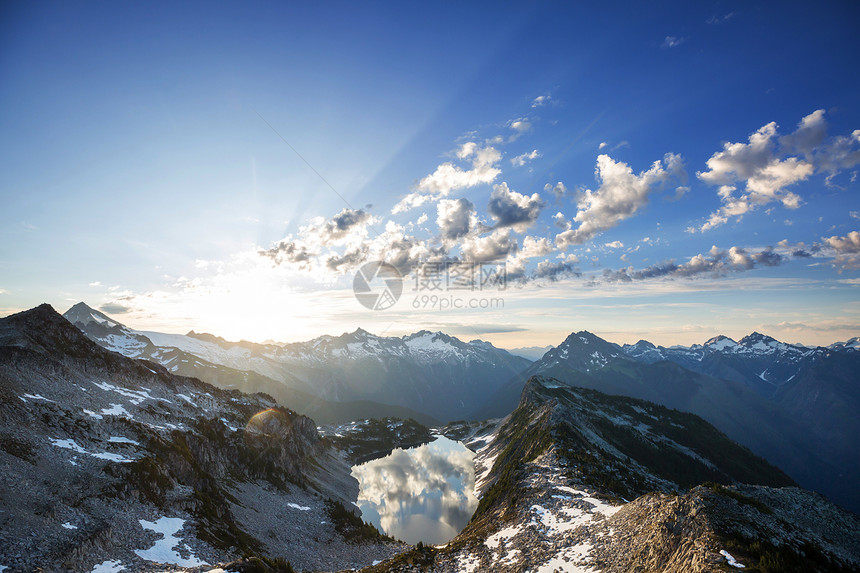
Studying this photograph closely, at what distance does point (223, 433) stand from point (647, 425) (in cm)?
17318

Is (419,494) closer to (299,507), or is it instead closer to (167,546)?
(299,507)

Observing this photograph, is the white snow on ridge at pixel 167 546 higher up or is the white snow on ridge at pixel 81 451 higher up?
the white snow on ridge at pixel 81 451

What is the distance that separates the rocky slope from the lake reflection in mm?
17751

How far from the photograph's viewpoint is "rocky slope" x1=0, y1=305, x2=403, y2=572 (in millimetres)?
37750

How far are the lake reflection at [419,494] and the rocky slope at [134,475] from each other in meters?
17.8

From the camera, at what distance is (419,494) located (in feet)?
419

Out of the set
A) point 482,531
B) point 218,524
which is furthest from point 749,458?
point 218,524

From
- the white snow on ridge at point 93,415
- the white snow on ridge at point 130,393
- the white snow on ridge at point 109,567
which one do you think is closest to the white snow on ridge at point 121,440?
the white snow on ridge at point 93,415

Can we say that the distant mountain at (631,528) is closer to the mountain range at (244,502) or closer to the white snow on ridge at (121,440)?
the mountain range at (244,502)

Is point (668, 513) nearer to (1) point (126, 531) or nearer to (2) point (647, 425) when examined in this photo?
(1) point (126, 531)

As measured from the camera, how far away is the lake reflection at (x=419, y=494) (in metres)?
95.9

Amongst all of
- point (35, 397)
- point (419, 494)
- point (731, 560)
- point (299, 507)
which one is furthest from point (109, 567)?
point (419, 494)

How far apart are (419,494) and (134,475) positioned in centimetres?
9812

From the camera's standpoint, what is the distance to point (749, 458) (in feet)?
553
